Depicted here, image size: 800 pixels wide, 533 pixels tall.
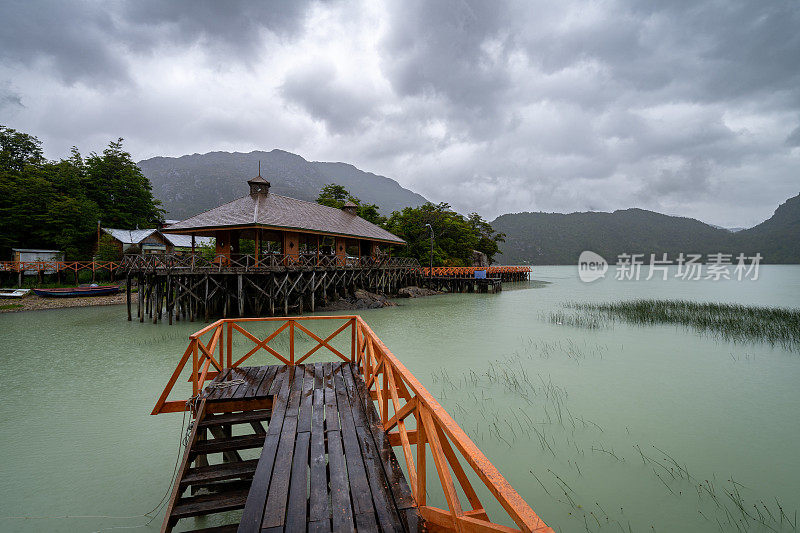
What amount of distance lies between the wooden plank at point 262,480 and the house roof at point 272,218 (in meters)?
14.8

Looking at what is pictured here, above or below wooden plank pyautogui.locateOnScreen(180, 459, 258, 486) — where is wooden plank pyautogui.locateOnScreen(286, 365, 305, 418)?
above

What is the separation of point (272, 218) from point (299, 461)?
59.7ft

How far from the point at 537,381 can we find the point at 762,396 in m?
4.78

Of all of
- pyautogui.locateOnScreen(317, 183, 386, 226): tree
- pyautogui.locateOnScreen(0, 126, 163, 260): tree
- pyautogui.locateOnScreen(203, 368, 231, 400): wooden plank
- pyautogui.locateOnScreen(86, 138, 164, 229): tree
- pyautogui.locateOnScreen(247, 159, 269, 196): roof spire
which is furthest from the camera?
pyautogui.locateOnScreen(317, 183, 386, 226): tree

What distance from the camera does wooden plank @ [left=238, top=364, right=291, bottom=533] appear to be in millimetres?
2334

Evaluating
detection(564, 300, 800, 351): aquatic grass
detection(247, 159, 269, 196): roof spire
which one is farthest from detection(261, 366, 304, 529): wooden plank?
detection(247, 159, 269, 196): roof spire

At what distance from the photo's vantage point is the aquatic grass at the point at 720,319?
13648mm

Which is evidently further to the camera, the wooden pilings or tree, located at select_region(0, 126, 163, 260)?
tree, located at select_region(0, 126, 163, 260)

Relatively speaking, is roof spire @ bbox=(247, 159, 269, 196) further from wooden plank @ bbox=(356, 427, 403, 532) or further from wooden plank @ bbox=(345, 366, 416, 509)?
wooden plank @ bbox=(356, 427, 403, 532)

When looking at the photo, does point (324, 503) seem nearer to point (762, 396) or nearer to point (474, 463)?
point (474, 463)

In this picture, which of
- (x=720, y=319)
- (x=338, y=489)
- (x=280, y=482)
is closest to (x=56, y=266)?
(x=280, y=482)

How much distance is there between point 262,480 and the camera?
2795mm

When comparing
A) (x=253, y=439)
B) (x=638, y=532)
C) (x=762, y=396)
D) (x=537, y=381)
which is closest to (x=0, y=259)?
(x=253, y=439)

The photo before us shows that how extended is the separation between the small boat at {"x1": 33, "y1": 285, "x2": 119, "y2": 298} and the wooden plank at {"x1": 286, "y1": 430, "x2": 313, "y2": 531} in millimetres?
27026
